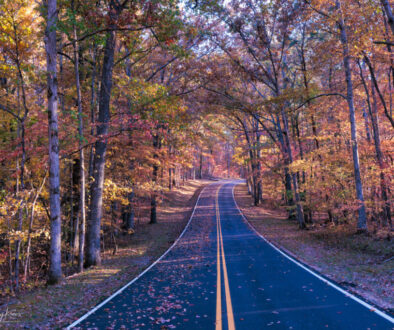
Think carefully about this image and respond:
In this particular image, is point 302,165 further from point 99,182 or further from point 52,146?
point 52,146

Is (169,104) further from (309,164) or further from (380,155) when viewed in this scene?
(380,155)

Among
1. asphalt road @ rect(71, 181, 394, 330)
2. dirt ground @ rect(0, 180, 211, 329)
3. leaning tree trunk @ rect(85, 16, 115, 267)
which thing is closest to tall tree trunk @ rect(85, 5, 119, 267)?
leaning tree trunk @ rect(85, 16, 115, 267)

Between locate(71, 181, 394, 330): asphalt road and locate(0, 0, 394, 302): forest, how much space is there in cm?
358

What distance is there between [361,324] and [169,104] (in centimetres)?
1196

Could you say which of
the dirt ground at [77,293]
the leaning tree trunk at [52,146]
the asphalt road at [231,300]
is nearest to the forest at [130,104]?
the leaning tree trunk at [52,146]

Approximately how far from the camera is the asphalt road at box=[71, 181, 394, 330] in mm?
5992

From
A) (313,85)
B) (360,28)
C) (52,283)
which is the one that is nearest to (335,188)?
(313,85)

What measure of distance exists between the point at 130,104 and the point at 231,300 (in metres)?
11.2

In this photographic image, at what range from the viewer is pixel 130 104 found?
1524cm

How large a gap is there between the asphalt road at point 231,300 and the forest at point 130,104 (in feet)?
11.7

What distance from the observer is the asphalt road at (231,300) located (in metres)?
5.99

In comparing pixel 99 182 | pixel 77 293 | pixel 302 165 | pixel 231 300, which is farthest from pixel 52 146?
pixel 302 165

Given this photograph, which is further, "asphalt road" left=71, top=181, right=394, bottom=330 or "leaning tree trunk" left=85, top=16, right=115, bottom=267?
"leaning tree trunk" left=85, top=16, right=115, bottom=267

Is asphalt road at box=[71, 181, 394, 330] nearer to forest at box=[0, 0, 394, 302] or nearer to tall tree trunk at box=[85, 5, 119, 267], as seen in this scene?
tall tree trunk at box=[85, 5, 119, 267]
